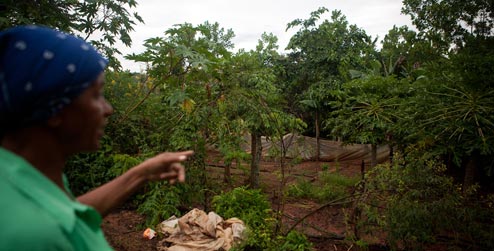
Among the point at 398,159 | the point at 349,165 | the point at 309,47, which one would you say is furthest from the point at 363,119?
the point at 349,165

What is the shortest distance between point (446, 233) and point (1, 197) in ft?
15.3

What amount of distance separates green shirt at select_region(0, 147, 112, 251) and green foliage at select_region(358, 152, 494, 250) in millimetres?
3997

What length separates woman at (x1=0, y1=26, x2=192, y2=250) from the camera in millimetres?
596

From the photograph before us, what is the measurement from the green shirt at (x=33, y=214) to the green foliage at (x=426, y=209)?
13.1 feet

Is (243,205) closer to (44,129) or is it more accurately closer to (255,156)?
(255,156)

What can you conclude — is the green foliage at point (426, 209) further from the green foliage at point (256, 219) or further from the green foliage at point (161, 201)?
the green foliage at point (161, 201)

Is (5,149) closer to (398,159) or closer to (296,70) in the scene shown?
(398,159)

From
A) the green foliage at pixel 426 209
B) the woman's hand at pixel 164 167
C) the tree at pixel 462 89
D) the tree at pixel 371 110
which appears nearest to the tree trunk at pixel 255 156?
the tree at pixel 371 110

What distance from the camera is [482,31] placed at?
4336 millimetres

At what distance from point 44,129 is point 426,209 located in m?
4.14

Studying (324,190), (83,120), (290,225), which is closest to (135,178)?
(83,120)

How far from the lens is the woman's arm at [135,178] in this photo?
1023mm

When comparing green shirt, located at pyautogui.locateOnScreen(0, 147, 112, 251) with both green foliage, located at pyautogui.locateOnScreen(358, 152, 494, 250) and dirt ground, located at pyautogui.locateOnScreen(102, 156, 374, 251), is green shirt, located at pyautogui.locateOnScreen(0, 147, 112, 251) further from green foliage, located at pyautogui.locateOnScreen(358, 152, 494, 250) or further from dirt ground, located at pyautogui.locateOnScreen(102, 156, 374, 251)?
dirt ground, located at pyautogui.locateOnScreen(102, 156, 374, 251)

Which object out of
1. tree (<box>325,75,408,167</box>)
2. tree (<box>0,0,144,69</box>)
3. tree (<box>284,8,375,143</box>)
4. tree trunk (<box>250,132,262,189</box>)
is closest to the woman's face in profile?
tree (<box>0,0,144,69</box>)
